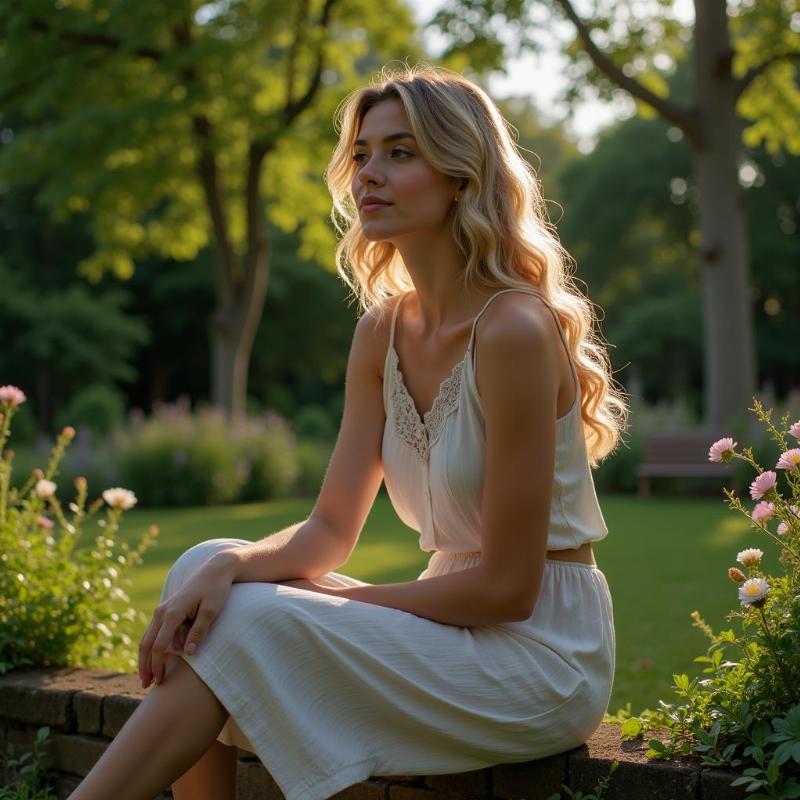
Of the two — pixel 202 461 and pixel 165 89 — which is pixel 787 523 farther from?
pixel 165 89

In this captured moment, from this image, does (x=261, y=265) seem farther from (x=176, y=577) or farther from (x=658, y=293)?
(x=658, y=293)

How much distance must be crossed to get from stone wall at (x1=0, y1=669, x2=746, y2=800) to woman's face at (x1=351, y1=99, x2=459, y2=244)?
1.22 m

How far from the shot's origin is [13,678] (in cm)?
324

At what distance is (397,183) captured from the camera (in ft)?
8.42

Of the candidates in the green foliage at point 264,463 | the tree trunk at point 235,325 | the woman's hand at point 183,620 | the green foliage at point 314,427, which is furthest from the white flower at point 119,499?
the green foliage at point 314,427

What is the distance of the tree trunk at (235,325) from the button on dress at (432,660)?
14.1 metres

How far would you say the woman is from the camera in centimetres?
216

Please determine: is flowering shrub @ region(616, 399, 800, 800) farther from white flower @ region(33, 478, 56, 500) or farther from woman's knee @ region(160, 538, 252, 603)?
white flower @ region(33, 478, 56, 500)

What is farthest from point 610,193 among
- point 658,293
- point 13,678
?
point 13,678

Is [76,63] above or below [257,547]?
above

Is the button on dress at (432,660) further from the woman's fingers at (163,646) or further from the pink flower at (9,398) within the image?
the pink flower at (9,398)

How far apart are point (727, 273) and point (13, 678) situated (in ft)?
39.0

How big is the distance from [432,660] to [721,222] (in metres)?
12.4

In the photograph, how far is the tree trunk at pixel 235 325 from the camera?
16438mm
